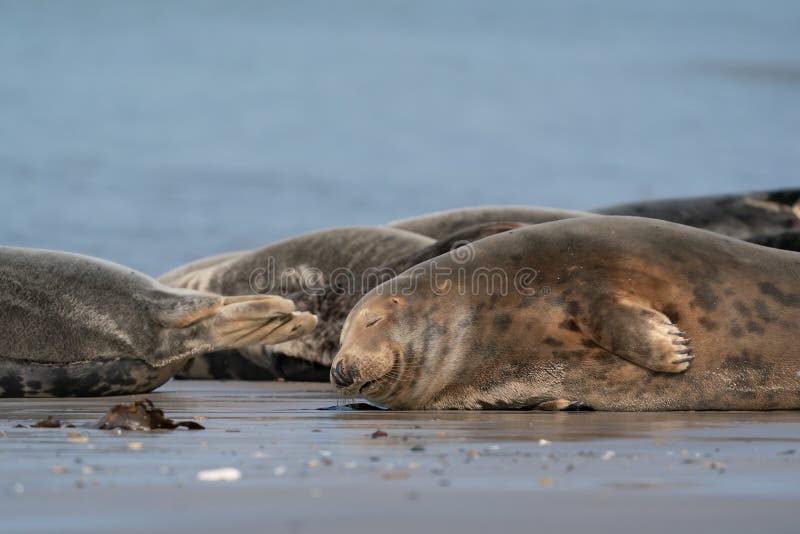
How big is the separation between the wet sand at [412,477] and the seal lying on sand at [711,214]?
744cm

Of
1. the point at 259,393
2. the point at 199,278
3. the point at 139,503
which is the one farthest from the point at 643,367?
the point at 199,278

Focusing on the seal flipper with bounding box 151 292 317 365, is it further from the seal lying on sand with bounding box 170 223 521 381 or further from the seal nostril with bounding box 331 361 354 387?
the seal lying on sand with bounding box 170 223 521 381

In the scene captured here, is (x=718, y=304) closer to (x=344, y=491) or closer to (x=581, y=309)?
(x=581, y=309)

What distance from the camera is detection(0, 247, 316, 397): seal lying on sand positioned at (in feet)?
22.5

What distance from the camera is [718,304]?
5609mm

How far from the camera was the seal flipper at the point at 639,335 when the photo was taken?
5.30m

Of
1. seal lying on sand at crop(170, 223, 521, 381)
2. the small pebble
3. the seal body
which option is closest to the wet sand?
the small pebble

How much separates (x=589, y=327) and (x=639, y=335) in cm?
31

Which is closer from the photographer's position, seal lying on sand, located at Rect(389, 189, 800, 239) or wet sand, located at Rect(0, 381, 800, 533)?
wet sand, located at Rect(0, 381, 800, 533)

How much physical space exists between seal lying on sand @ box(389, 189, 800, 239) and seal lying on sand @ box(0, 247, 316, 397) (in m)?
5.09

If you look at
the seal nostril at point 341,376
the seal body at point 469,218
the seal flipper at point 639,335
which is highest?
the seal body at point 469,218

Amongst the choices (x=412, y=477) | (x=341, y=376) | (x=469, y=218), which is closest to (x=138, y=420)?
(x=341, y=376)

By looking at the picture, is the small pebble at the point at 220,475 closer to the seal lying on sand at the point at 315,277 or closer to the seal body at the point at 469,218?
the seal lying on sand at the point at 315,277

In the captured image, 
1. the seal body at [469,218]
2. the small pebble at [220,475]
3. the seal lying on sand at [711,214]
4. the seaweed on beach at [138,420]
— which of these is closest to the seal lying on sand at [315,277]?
the seal body at [469,218]
